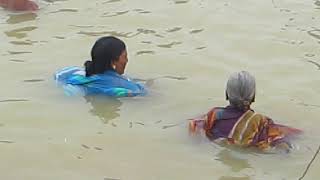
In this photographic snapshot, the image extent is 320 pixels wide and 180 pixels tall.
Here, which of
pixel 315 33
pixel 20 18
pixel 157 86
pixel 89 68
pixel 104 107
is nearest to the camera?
pixel 104 107

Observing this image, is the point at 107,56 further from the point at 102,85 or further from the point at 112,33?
the point at 112,33

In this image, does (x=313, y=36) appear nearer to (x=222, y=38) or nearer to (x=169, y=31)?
(x=222, y=38)

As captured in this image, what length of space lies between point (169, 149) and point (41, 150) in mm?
935

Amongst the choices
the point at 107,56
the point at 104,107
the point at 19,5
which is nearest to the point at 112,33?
the point at 19,5

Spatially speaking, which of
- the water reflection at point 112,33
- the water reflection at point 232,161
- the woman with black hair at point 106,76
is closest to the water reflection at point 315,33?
the water reflection at point 112,33

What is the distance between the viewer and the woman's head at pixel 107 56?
6598 mm

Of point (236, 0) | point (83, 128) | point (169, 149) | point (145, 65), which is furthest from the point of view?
point (236, 0)

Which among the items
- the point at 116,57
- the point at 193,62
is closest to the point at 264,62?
the point at 193,62

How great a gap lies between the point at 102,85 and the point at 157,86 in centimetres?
59

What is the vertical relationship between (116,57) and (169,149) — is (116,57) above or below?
above

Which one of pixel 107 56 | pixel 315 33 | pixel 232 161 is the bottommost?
pixel 232 161

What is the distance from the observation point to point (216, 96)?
6.77 metres

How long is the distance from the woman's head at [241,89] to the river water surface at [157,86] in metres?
0.38

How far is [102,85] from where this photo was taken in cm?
665
